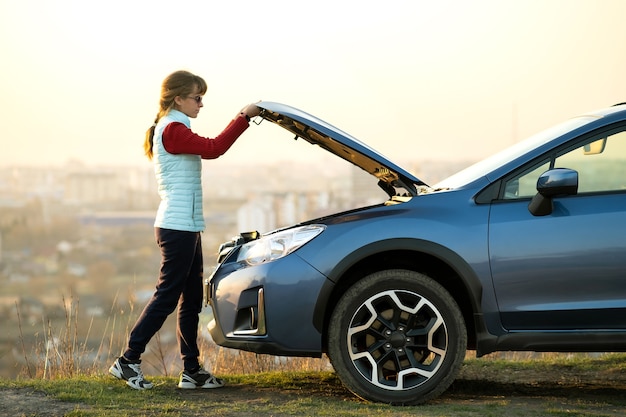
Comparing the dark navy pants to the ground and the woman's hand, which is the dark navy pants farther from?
the woman's hand

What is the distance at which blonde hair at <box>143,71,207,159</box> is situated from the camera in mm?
5852

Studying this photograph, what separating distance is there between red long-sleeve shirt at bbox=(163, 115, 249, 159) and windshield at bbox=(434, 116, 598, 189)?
1351 mm

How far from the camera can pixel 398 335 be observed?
518 cm

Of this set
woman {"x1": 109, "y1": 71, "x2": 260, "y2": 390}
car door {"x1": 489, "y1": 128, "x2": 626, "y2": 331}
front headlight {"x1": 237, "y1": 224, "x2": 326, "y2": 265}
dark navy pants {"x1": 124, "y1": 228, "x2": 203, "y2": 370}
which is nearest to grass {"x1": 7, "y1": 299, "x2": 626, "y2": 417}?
dark navy pants {"x1": 124, "y1": 228, "x2": 203, "y2": 370}

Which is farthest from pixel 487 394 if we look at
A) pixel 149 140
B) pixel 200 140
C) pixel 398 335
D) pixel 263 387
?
pixel 149 140

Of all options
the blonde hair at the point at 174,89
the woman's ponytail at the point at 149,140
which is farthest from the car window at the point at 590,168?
the woman's ponytail at the point at 149,140

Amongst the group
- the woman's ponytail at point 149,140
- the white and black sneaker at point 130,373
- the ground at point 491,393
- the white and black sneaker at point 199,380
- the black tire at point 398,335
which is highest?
the woman's ponytail at point 149,140

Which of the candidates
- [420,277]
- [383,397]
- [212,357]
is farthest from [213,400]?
[212,357]

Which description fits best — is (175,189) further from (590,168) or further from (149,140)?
(590,168)

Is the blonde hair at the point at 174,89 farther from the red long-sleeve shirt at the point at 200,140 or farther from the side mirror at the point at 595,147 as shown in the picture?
the side mirror at the point at 595,147

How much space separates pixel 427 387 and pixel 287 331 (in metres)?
0.87

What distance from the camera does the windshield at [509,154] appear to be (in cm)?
537

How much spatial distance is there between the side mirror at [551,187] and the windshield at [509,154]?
0.36 m

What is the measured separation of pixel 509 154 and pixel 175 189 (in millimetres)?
2138
